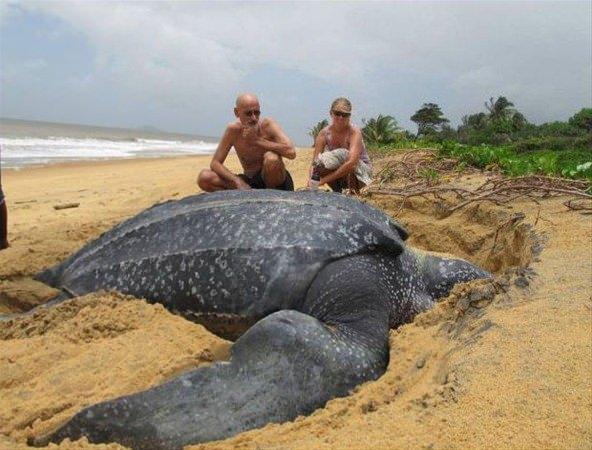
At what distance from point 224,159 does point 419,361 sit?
243 centimetres

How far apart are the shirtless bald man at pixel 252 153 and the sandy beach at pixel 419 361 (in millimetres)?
1169

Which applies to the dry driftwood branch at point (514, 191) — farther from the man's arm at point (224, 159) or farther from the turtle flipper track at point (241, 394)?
the turtle flipper track at point (241, 394)

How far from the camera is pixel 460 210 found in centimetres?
390

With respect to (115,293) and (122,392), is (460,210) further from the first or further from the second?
(122,392)

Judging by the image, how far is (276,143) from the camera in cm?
385

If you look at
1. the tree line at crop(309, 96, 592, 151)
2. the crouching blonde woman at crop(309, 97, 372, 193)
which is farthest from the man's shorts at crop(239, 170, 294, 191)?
the tree line at crop(309, 96, 592, 151)

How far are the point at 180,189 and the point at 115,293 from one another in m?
5.50

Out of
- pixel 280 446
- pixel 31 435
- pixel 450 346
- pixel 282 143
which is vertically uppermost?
pixel 282 143

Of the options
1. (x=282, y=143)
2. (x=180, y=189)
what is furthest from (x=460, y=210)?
(x=180, y=189)

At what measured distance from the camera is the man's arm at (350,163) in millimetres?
4375

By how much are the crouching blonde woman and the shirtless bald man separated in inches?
22.6

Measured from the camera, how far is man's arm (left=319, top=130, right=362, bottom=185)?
4.38 metres

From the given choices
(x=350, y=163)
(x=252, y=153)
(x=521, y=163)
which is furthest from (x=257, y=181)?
(x=521, y=163)

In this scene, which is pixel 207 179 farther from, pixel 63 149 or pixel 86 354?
pixel 63 149
